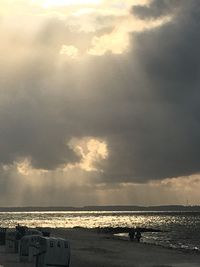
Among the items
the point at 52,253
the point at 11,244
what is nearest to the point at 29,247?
the point at 52,253

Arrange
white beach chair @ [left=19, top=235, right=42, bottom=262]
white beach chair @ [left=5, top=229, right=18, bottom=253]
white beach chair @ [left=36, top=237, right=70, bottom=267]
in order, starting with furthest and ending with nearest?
white beach chair @ [left=5, top=229, right=18, bottom=253], white beach chair @ [left=19, top=235, right=42, bottom=262], white beach chair @ [left=36, top=237, right=70, bottom=267]

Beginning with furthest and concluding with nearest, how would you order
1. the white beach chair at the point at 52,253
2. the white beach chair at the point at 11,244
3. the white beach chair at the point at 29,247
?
the white beach chair at the point at 11,244, the white beach chair at the point at 29,247, the white beach chair at the point at 52,253

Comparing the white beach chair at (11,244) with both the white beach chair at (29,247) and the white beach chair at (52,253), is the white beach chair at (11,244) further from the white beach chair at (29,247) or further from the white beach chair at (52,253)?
the white beach chair at (52,253)

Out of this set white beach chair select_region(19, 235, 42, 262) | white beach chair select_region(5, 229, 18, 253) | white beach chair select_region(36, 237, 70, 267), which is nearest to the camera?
white beach chair select_region(36, 237, 70, 267)

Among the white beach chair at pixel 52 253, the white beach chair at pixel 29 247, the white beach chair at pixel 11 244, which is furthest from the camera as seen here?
the white beach chair at pixel 11 244

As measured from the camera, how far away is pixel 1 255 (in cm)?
5125

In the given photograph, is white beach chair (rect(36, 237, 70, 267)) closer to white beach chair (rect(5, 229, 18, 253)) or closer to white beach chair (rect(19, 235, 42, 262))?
white beach chair (rect(19, 235, 42, 262))

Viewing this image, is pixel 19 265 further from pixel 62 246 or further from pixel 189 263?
pixel 189 263

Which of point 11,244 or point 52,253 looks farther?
point 11,244

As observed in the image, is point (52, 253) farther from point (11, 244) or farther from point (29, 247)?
point (11, 244)

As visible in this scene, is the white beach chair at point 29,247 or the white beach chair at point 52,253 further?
the white beach chair at point 29,247

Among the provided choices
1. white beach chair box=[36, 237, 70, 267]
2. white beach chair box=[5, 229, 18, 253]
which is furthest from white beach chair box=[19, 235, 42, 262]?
white beach chair box=[5, 229, 18, 253]

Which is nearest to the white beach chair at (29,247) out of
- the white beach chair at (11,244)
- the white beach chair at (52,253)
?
the white beach chair at (52,253)

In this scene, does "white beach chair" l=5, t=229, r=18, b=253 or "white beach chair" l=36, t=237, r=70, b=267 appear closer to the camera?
"white beach chair" l=36, t=237, r=70, b=267
